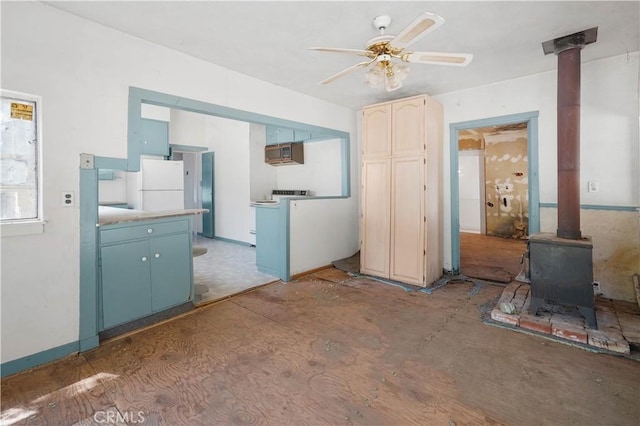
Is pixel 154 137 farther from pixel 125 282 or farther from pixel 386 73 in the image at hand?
pixel 386 73

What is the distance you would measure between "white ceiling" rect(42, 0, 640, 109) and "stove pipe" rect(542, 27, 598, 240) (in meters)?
0.17

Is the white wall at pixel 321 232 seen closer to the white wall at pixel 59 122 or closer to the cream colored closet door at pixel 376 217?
the cream colored closet door at pixel 376 217

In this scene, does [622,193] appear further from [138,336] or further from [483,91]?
[138,336]

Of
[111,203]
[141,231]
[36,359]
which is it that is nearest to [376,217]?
[141,231]

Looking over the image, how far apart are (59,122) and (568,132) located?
4.30m

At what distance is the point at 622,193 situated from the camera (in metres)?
3.13

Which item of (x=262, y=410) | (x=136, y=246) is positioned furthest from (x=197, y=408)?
(x=136, y=246)

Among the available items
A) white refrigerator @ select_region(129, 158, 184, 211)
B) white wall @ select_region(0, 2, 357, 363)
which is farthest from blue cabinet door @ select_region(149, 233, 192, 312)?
white refrigerator @ select_region(129, 158, 184, 211)

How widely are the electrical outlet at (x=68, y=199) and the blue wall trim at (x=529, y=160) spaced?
4.34 m

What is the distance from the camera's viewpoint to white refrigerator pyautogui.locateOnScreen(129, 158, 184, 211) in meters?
4.89

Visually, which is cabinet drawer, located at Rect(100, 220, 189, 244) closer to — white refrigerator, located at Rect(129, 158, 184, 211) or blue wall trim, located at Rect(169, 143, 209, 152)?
white refrigerator, located at Rect(129, 158, 184, 211)

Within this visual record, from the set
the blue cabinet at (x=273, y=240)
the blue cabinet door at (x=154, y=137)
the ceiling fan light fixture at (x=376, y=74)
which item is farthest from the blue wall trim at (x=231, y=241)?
the ceiling fan light fixture at (x=376, y=74)

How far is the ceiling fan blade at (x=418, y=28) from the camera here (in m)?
1.61

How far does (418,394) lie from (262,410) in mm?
961
